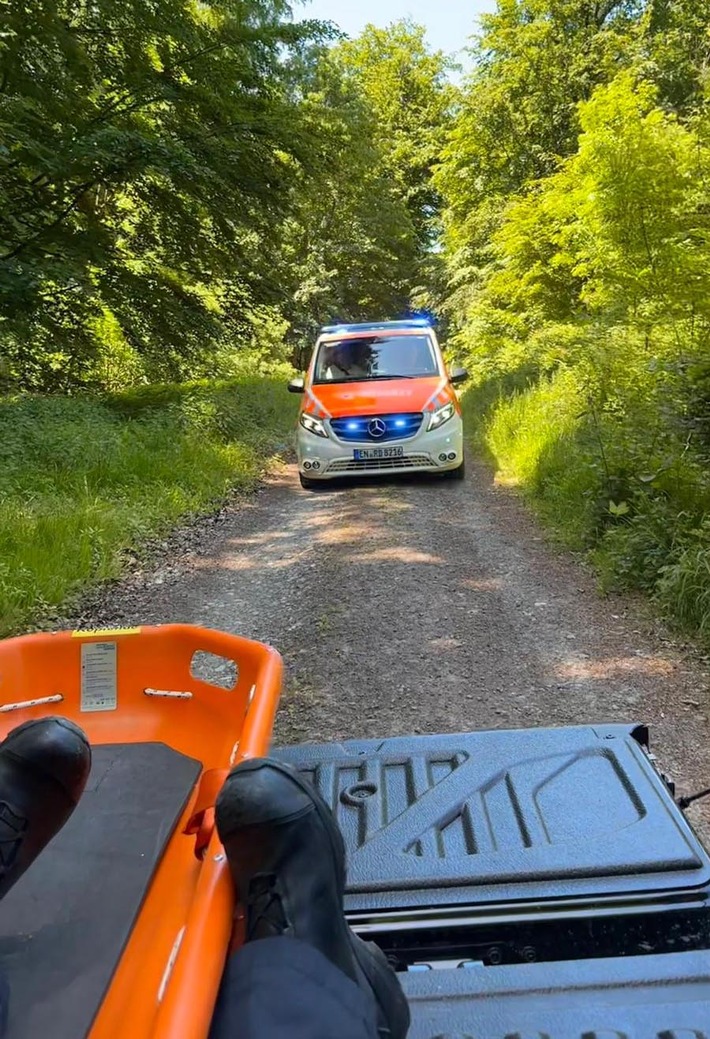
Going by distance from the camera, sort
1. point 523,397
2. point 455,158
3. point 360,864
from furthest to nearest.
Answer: point 455,158 → point 523,397 → point 360,864

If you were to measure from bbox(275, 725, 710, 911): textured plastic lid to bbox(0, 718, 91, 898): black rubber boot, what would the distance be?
0.74m

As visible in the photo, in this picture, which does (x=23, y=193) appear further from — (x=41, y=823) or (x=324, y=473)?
(x=41, y=823)

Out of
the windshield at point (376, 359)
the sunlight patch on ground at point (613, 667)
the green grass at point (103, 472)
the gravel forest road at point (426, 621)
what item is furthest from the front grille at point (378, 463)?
the sunlight patch on ground at point (613, 667)

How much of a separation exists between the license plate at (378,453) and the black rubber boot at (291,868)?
6.95m

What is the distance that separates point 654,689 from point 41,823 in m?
3.02

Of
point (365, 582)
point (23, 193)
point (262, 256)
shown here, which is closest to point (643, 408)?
point (365, 582)

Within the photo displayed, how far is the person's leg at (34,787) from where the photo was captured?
1.73 meters

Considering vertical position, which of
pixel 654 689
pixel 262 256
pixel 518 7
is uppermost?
pixel 518 7

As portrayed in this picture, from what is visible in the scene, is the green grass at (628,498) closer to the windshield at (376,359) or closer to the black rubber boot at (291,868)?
the windshield at (376,359)

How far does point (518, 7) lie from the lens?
17875mm

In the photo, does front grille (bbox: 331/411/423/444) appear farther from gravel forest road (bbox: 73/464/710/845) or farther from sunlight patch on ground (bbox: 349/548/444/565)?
sunlight patch on ground (bbox: 349/548/444/565)

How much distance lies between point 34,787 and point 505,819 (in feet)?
4.03

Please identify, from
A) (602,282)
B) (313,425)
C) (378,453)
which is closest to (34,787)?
(378,453)

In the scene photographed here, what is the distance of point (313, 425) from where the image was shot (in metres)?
8.70
